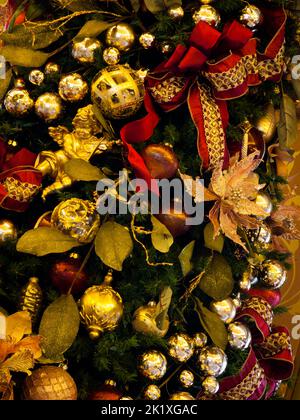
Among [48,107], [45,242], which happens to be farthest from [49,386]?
[48,107]

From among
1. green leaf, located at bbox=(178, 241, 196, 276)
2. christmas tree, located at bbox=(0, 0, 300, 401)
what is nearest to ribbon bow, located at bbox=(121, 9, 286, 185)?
christmas tree, located at bbox=(0, 0, 300, 401)

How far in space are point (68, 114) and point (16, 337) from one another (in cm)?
35

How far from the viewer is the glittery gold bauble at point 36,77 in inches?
32.8

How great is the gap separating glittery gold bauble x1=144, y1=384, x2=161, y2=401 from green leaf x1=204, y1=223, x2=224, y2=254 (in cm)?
20

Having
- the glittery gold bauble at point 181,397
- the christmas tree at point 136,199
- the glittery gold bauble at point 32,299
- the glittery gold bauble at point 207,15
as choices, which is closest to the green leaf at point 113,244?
the christmas tree at point 136,199

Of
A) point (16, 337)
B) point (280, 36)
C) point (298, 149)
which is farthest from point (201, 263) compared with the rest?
point (298, 149)

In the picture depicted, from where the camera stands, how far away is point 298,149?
1308 mm

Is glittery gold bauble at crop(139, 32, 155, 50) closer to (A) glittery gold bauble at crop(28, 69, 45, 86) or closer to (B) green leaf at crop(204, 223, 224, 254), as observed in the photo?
(A) glittery gold bauble at crop(28, 69, 45, 86)

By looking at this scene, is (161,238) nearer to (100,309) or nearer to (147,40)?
(100,309)

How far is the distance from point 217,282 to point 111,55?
0.35 m

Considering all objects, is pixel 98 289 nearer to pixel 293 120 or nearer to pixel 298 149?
pixel 293 120

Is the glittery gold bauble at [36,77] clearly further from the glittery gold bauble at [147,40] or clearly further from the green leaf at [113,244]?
the green leaf at [113,244]

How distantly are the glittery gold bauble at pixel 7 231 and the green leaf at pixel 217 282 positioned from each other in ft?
0.87

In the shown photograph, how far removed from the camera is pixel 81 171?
717 millimetres
